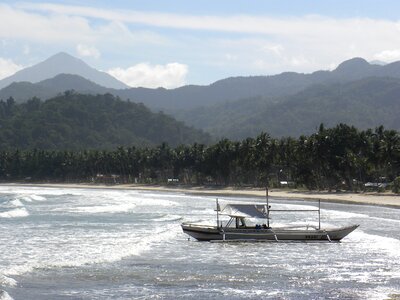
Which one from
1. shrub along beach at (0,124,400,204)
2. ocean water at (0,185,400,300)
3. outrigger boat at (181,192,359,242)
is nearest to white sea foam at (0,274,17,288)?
ocean water at (0,185,400,300)

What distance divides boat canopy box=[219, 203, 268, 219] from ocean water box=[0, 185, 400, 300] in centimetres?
191

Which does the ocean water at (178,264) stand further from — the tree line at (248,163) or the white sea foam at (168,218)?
the tree line at (248,163)

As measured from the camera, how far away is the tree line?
91000 mm

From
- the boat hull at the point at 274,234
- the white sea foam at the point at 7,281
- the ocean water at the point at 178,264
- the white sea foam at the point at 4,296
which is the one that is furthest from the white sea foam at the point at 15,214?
the white sea foam at the point at 4,296

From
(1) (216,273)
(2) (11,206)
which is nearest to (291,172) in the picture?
(2) (11,206)

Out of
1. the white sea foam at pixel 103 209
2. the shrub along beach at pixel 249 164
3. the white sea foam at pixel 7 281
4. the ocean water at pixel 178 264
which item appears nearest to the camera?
the ocean water at pixel 178 264

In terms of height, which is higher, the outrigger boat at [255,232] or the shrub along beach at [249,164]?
the shrub along beach at [249,164]

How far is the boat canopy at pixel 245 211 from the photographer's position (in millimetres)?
38375

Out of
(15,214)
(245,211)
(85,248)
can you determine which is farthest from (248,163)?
(85,248)

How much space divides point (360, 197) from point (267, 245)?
143 ft

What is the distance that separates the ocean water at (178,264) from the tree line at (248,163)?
3260cm

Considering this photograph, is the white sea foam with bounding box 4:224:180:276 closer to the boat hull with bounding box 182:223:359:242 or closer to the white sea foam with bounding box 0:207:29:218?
the boat hull with bounding box 182:223:359:242

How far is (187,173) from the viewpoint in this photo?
470 ft

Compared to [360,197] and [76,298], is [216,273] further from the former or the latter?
[360,197]
